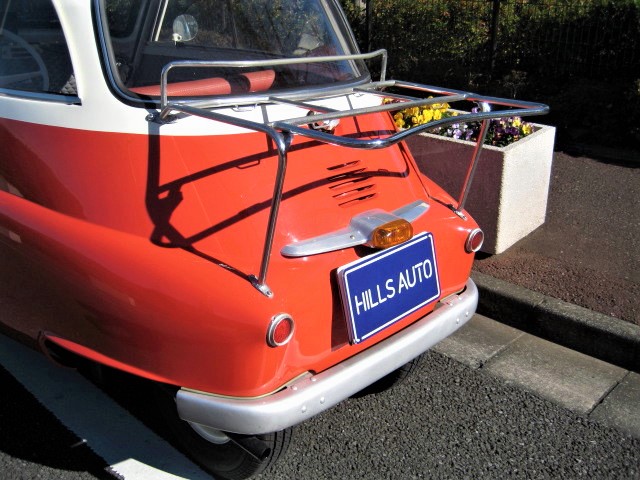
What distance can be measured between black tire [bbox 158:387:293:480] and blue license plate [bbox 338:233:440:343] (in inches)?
21.6

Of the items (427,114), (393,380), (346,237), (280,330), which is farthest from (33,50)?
(427,114)

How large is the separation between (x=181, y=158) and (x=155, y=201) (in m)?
0.19

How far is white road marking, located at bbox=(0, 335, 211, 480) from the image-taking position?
3.19 m

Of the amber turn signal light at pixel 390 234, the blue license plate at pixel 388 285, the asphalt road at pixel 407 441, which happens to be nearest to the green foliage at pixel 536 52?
the asphalt road at pixel 407 441

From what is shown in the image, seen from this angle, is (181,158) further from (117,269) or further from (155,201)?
(117,269)

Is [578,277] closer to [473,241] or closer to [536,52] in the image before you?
[473,241]

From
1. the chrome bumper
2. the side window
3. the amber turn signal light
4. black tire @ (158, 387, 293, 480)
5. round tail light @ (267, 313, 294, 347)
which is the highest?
the side window

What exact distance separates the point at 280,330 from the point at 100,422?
1379 millimetres

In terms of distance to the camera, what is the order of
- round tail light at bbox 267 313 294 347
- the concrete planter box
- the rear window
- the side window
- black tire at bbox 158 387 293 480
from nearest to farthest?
round tail light at bbox 267 313 294 347, black tire at bbox 158 387 293 480, the side window, the rear window, the concrete planter box

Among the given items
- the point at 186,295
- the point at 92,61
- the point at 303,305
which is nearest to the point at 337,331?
the point at 303,305

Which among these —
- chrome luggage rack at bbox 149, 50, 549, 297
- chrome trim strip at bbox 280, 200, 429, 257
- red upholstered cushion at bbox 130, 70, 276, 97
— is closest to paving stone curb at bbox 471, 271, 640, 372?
chrome luggage rack at bbox 149, 50, 549, 297

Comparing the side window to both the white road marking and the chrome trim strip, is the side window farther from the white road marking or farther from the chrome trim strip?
the white road marking

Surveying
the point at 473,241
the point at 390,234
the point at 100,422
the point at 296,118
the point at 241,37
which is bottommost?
the point at 100,422

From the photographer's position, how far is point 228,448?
2.99m
